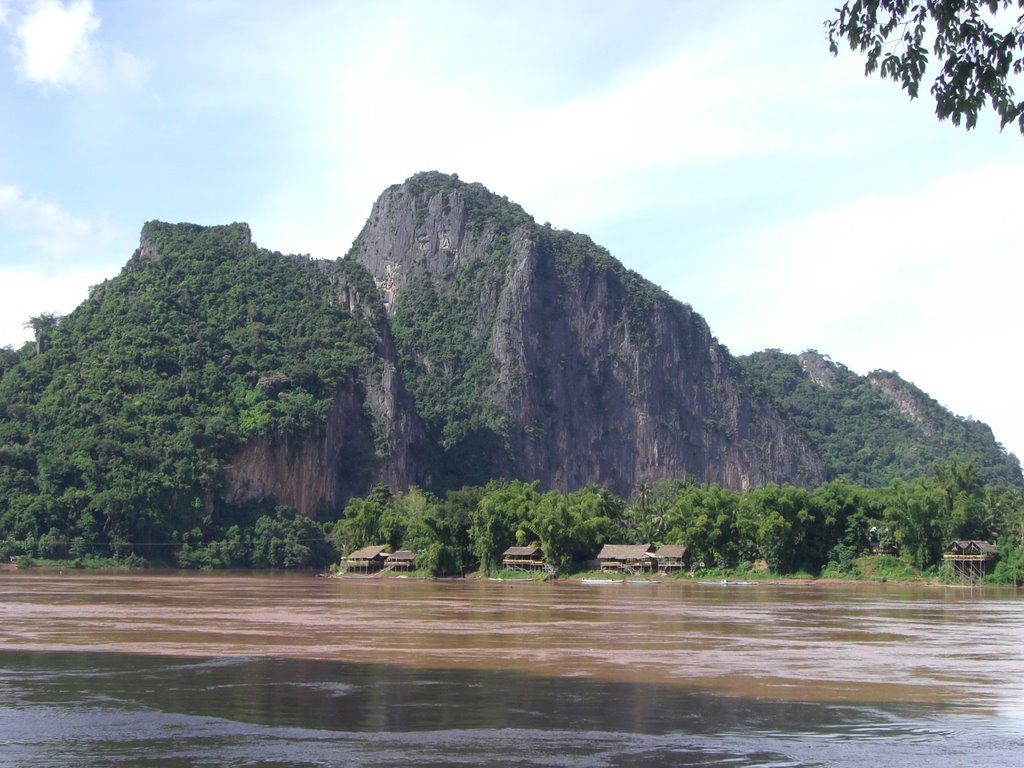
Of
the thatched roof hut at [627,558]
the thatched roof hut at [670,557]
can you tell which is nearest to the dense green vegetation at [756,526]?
the thatched roof hut at [670,557]

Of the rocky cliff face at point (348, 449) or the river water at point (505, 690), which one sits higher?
the rocky cliff face at point (348, 449)

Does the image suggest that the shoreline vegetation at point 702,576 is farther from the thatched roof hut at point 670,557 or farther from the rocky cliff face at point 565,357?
the rocky cliff face at point 565,357

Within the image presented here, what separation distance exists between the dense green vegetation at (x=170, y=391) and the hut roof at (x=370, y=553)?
1893 centimetres

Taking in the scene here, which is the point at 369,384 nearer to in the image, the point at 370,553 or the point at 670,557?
the point at 370,553

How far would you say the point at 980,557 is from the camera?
6512cm

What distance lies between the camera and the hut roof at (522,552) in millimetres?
80188

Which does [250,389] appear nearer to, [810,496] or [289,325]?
[289,325]

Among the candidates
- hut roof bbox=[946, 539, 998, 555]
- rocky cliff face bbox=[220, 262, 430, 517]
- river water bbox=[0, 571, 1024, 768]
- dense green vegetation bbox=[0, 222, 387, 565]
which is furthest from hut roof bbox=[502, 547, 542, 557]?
rocky cliff face bbox=[220, 262, 430, 517]

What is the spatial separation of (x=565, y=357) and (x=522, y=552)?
104 metres

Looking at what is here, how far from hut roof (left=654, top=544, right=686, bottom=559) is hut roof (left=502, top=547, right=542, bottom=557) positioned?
879 cm

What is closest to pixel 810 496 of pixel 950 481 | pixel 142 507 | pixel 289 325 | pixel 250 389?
pixel 950 481

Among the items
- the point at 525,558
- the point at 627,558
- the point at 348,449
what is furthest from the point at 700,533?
the point at 348,449

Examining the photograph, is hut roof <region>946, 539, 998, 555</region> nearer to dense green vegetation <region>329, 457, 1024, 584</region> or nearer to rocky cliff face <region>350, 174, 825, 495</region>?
dense green vegetation <region>329, 457, 1024, 584</region>

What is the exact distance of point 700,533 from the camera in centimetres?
7644
